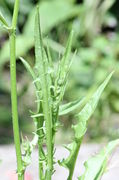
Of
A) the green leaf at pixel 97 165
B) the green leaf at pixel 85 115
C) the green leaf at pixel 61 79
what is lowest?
the green leaf at pixel 97 165

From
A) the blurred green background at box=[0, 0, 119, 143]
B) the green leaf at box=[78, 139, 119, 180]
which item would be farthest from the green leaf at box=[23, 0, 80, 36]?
the green leaf at box=[78, 139, 119, 180]

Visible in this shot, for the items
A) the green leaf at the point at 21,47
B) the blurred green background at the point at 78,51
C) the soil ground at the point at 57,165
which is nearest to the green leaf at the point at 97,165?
the soil ground at the point at 57,165

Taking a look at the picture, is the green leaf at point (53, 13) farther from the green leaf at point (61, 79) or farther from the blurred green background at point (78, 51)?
the green leaf at point (61, 79)

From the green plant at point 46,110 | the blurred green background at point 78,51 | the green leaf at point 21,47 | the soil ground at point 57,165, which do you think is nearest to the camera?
the green plant at point 46,110

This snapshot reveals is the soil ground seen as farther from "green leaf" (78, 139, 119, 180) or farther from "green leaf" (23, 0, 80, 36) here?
"green leaf" (23, 0, 80, 36)

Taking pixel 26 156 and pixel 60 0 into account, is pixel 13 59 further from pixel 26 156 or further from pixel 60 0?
pixel 60 0

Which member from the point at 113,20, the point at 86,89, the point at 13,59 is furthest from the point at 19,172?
the point at 113,20

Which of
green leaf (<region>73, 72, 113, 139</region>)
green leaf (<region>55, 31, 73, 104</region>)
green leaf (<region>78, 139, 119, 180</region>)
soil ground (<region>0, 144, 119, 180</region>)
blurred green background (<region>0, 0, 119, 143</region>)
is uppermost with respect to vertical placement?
blurred green background (<region>0, 0, 119, 143</region>)
